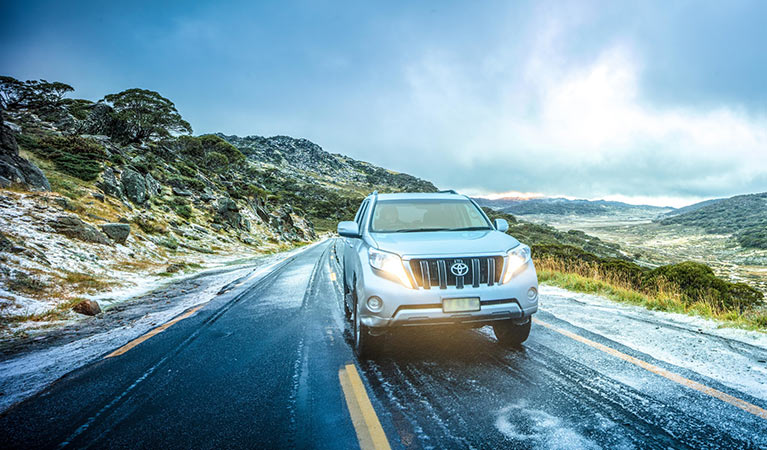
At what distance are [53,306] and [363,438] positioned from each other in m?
7.79

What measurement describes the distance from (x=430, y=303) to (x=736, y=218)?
204 m

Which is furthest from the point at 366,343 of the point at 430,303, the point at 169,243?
the point at 169,243

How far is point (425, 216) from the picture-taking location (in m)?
5.52

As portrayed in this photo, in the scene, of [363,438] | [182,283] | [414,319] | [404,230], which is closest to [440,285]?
[414,319]

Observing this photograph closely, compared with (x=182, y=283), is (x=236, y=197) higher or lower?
higher

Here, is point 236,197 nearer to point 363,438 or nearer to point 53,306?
point 53,306

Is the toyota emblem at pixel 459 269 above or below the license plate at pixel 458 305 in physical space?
above

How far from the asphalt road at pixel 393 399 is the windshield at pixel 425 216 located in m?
1.57

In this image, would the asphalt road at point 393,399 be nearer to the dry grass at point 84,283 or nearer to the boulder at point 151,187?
the dry grass at point 84,283

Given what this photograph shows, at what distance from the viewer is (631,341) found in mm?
5012

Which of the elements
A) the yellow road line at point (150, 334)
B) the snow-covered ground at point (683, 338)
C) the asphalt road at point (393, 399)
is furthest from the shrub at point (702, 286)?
the yellow road line at point (150, 334)

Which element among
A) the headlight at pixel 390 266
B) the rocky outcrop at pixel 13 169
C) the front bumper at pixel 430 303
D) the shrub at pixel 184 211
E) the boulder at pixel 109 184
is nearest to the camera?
the front bumper at pixel 430 303

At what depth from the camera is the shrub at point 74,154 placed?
19.3m

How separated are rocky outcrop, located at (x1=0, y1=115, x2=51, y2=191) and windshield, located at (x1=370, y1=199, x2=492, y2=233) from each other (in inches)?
603
